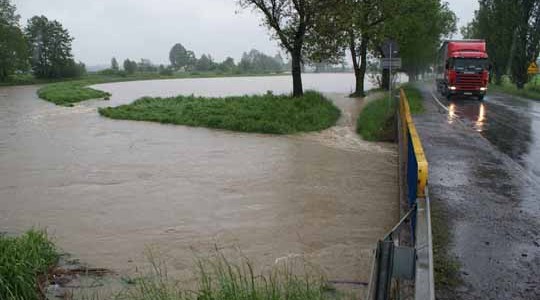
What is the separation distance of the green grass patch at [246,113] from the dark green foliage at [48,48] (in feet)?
201

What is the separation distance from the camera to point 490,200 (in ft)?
24.8

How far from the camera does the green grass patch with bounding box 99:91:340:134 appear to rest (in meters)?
19.3

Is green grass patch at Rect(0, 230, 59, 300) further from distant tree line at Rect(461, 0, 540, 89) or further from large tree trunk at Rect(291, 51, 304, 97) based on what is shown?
distant tree line at Rect(461, 0, 540, 89)

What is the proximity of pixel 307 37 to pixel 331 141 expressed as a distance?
1150 centimetres

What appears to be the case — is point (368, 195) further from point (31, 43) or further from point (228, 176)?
point (31, 43)

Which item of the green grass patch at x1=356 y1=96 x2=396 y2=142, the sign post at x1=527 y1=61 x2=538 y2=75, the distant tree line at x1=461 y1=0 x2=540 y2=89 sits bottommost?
the green grass patch at x1=356 y1=96 x2=396 y2=142

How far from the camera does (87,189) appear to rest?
35.0 ft

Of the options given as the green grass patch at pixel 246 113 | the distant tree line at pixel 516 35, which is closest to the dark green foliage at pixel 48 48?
the green grass patch at pixel 246 113

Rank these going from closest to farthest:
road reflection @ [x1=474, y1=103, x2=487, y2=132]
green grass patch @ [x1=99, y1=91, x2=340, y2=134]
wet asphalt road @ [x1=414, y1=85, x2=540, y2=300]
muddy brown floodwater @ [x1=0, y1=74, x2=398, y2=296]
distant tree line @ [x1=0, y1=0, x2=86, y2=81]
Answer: wet asphalt road @ [x1=414, y1=85, x2=540, y2=300] → muddy brown floodwater @ [x1=0, y1=74, x2=398, y2=296] → road reflection @ [x1=474, y1=103, x2=487, y2=132] → green grass patch @ [x1=99, y1=91, x2=340, y2=134] → distant tree line @ [x1=0, y1=0, x2=86, y2=81]

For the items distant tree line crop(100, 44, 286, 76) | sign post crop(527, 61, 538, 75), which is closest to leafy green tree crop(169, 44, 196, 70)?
distant tree line crop(100, 44, 286, 76)

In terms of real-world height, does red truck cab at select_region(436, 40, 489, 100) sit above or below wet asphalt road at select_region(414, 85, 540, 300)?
above

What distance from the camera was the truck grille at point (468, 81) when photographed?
26.3 metres

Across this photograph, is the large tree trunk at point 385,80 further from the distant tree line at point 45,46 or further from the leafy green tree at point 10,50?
the distant tree line at point 45,46

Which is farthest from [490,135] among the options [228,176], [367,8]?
[367,8]
